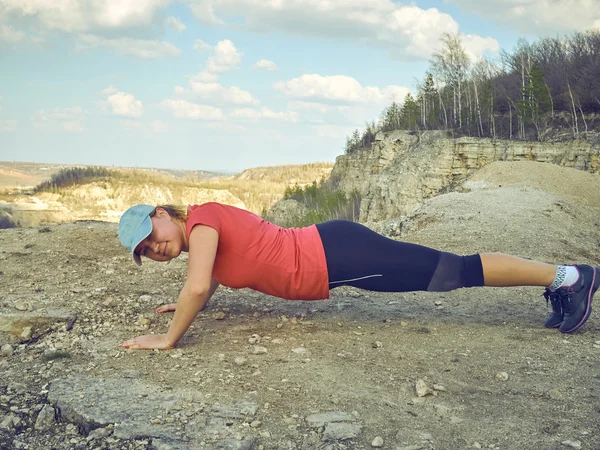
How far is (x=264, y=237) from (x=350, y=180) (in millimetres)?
26803

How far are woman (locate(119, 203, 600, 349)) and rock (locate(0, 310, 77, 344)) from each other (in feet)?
2.46

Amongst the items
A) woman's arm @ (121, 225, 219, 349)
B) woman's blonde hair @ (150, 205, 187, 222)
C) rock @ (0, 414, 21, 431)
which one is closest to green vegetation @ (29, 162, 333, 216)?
woman's blonde hair @ (150, 205, 187, 222)

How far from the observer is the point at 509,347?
3.44 metres

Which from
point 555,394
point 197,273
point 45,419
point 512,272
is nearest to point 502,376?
point 555,394

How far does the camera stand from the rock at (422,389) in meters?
2.78

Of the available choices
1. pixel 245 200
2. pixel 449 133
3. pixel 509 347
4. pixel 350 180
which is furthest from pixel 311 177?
pixel 509 347

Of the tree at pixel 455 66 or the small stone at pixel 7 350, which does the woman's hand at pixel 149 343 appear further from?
the tree at pixel 455 66

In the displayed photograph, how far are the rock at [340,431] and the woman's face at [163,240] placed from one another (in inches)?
51.1

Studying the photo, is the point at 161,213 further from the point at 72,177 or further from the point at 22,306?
the point at 72,177

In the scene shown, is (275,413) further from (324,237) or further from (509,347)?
(509,347)

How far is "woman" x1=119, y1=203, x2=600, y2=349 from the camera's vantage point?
10.4 feet

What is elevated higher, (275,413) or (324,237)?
(324,237)

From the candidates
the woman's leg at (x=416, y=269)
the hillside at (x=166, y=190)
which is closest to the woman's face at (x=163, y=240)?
the woman's leg at (x=416, y=269)

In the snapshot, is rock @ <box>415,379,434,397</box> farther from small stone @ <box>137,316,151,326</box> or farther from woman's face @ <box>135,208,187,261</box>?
small stone @ <box>137,316,151,326</box>
